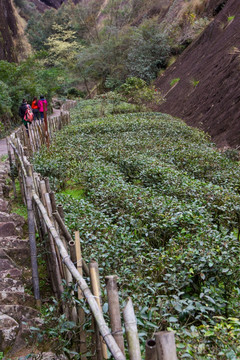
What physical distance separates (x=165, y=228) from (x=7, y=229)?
7.25 feet

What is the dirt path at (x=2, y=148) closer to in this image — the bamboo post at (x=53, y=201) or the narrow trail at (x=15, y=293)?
the narrow trail at (x=15, y=293)

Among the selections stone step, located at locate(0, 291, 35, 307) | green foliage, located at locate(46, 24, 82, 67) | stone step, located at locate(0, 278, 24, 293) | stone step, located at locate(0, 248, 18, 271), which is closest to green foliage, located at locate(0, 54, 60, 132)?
stone step, located at locate(0, 248, 18, 271)

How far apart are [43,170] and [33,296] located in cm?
369

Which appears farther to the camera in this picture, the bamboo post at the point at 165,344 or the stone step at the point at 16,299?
the stone step at the point at 16,299

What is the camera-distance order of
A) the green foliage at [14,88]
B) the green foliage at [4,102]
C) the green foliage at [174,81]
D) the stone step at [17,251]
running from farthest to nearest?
the green foliage at [174,81] → the green foliage at [14,88] → the green foliage at [4,102] → the stone step at [17,251]

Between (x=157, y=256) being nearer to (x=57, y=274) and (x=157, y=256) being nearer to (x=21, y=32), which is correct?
(x=57, y=274)

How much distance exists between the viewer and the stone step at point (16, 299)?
3150 millimetres

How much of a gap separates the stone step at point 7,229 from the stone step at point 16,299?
146 cm

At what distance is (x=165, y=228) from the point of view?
4633mm

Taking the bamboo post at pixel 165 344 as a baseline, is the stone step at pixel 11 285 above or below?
below

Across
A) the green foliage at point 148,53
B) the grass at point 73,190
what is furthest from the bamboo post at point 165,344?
the green foliage at point 148,53

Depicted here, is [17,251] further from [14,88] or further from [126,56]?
[126,56]

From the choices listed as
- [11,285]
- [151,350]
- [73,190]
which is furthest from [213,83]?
[151,350]

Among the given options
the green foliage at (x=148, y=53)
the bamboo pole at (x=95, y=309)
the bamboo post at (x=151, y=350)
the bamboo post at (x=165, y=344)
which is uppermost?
the green foliage at (x=148, y=53)
